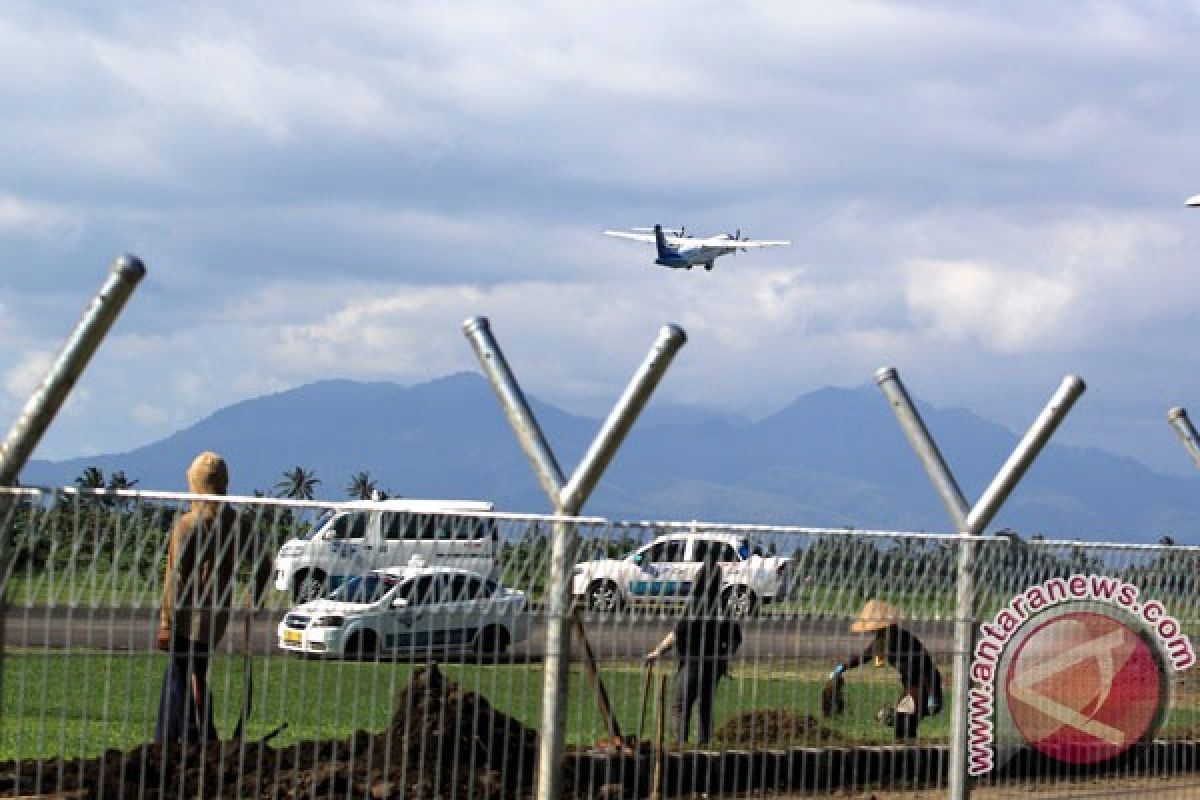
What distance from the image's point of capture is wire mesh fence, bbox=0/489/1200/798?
6.56m

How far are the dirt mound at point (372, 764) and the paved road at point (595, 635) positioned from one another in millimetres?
566

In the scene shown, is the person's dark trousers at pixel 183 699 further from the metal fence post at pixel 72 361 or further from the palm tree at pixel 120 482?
the palm tree at pixel 120 482

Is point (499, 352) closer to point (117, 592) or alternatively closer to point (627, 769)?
point (117, 592)

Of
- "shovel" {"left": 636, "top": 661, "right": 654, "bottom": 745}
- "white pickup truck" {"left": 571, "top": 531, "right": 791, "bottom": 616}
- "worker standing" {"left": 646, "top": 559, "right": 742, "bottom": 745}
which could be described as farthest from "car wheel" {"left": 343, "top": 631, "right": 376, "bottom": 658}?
"shovel" {"left": 636, "top": 661, "right": 654, "bottom": 745}

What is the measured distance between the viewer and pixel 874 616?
8336 millimetres

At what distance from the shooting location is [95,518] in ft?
20.3

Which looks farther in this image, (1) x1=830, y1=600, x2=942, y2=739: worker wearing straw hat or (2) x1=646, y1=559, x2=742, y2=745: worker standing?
(1) x1=830, y1=600, x2=942, y2=739: worker wearing straw hat

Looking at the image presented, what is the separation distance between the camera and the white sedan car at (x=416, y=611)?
22.6ft

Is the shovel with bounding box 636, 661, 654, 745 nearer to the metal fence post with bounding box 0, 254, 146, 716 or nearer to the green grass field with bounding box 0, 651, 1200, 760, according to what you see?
the green grass field with bounding box 0, 651, 1200, 760

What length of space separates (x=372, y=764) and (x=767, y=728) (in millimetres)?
1756

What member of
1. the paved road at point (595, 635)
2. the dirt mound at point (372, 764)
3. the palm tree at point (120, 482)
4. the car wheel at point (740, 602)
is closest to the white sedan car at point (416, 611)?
the paved road at point (595, 635)

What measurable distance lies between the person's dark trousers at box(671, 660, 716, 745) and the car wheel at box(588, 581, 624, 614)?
73 cm

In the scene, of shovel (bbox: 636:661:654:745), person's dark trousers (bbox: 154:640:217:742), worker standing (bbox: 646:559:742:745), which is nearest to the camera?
person's dark trousers (bbox: 154:640:217:742)

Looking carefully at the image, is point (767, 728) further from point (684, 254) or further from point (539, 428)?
point (684, 254)
